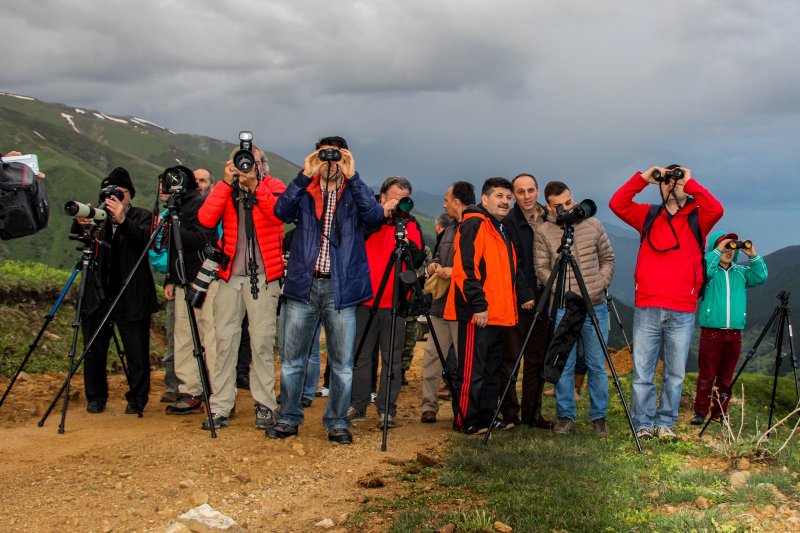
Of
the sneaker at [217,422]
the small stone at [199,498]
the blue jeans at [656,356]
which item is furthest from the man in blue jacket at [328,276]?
the blue jeans at [656,356]

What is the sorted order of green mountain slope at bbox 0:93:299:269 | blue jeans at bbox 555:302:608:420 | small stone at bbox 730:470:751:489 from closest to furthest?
small stone at bbox 730:470:751:489, blue jeans at bbox 555:302:608:420, green mountain slope at bbox 0:93:299:269

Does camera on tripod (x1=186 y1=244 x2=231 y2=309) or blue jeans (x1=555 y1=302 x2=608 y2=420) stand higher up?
camera on tripod (x1=186 y1=244 x2=231 y2=309)

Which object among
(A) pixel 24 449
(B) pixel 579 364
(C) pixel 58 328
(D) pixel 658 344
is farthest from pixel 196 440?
(C) pixel 58 328

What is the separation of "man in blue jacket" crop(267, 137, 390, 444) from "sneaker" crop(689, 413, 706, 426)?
4.48 metres

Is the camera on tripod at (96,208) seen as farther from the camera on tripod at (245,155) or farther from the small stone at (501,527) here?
the small stone at (501,527)

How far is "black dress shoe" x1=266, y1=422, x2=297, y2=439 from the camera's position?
22.2ft

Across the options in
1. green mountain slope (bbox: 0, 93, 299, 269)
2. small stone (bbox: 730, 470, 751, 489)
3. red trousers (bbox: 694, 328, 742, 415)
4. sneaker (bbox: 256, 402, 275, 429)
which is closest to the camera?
small stone (bbox: 730, 470, 751, 489)

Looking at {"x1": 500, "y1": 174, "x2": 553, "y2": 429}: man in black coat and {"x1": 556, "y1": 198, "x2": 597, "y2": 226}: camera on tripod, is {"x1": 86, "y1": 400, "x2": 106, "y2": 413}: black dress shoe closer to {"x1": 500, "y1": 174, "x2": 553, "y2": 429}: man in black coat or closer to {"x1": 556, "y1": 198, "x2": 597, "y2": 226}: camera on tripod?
{"x1": 500, "y1": 174, "x2": 553, "y2": 429}: man in black coat

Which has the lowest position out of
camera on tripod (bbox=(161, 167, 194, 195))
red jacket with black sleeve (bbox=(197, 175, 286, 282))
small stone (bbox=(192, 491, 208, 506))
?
small stone (bbox=(192, 491, 208, 506))

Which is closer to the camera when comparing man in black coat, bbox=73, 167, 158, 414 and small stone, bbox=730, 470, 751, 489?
small stone, bbox=730, 470, 751, 489

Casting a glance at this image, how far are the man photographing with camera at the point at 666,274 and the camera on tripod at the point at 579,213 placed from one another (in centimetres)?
37

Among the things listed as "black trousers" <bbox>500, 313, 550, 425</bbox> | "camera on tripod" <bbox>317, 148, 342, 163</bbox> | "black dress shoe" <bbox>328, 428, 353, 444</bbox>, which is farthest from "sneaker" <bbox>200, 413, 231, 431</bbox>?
"black trousers" <bbox>500, 313, 550, 425</bbox>

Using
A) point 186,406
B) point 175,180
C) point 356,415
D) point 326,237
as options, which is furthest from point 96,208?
point 356,415

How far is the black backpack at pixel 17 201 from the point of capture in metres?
4.66
